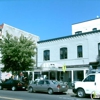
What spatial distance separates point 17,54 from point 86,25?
15.8m

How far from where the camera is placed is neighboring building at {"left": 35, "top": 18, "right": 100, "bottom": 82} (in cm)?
2748

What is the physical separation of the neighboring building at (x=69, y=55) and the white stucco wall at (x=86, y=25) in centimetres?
691

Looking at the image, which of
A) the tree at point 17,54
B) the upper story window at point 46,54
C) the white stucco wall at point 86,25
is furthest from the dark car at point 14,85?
the white stucco wall at point 86,25

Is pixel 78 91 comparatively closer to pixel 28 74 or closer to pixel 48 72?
pixel 48 72

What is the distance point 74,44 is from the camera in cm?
2925

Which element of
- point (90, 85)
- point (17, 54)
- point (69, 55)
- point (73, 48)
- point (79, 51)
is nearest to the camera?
point (90, 85)

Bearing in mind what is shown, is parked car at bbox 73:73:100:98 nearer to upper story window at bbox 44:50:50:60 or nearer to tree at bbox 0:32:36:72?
tree at bbox 0:32:36:72

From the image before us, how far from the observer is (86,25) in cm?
3847

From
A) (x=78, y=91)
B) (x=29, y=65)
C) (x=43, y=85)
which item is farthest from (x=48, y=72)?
(x=78, y=91)

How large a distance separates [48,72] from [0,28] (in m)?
16.4

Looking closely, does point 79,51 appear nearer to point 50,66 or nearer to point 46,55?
point 50,66

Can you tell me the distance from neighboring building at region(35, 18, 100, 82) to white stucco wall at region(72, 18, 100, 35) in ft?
22.7

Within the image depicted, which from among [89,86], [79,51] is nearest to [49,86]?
[89,86]

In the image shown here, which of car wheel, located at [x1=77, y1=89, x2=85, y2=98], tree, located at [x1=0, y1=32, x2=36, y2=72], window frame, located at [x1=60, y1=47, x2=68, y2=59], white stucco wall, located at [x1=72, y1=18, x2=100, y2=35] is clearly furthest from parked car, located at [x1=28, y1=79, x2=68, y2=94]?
white stucco wall, located at [x1=72, y1=18, x2=100, y2=35]
